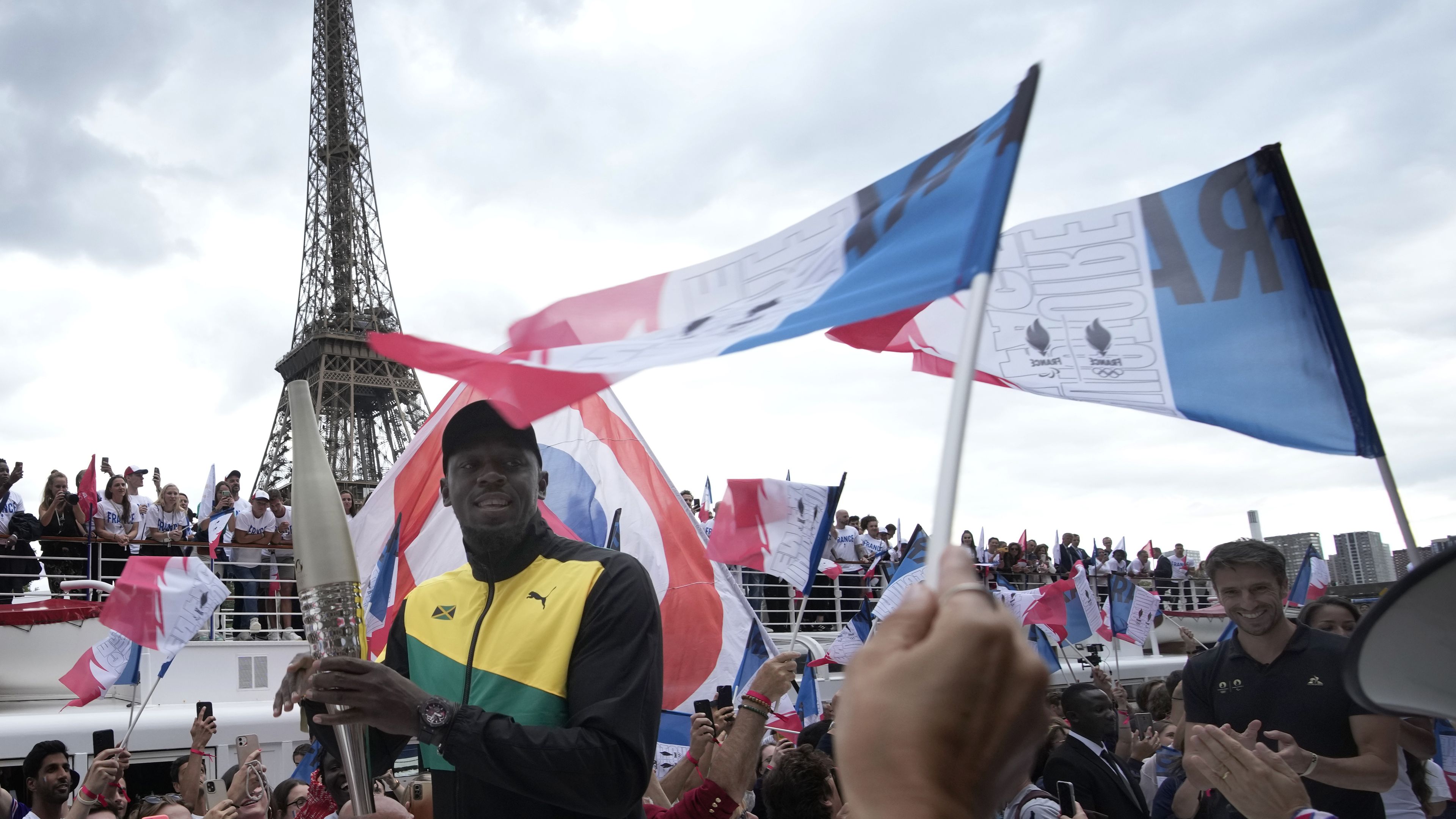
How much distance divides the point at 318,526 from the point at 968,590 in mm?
1675

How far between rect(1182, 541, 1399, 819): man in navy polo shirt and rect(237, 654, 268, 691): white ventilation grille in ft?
33.2

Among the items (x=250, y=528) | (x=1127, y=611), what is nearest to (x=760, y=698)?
(x=250, y=528)

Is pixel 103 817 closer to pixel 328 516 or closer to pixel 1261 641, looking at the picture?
pixel 328 516

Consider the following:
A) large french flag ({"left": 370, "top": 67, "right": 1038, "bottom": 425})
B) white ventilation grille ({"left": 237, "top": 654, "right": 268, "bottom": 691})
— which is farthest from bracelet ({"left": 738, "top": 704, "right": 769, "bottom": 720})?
white ventilation grille ({"left": 237, "top": 654, "right": 268, "bottom": 691})

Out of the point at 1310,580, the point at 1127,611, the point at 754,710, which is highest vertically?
the point at 754,710

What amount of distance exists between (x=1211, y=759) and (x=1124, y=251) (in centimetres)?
160

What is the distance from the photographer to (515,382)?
210 centimetres

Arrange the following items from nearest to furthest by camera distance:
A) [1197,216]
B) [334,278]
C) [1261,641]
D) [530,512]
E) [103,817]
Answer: [530,512], [1197,216], [1261,641], [103,817], [334,278]

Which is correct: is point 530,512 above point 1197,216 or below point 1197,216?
below

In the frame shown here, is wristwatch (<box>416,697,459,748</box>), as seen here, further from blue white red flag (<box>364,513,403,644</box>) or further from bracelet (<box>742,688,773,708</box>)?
blue white red flag (<box>364,513,403,644</box>)

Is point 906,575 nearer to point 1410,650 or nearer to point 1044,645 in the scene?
point 1044,645

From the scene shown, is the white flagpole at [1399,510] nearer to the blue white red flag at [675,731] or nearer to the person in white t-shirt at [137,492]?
the blue white red flag at [675,731]

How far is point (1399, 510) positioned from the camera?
251cm

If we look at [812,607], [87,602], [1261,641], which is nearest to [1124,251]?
[1261,641]
